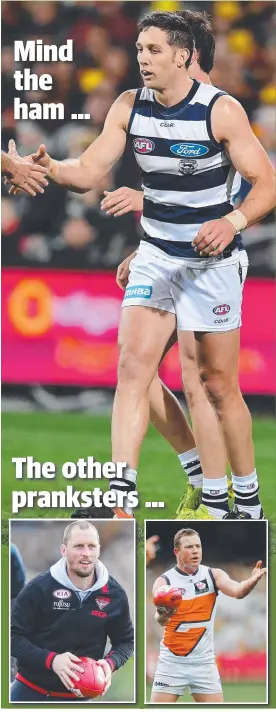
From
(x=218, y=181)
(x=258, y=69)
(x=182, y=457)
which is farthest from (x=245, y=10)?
(x=182, y=457)

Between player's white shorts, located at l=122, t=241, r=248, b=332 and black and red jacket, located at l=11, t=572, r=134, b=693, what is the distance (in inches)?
48.7

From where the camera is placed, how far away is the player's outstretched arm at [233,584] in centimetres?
486

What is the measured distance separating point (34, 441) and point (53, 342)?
0.86 m

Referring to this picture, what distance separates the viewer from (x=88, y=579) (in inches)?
191

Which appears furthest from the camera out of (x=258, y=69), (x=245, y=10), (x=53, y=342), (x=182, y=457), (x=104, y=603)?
(x=53, y=342)

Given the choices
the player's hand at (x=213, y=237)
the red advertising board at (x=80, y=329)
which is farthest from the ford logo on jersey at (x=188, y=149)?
the red advertising board at (x=80, y=329)

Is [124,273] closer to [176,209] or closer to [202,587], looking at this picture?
[176,209]

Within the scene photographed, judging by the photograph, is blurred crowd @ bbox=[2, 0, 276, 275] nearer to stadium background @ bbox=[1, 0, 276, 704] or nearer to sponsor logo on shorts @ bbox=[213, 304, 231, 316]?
stadium background @ bbox=[1, 0, 276, 704]

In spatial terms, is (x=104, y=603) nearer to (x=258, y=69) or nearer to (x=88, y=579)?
(x=88, y=579)

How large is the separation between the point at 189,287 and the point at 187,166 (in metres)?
0.53

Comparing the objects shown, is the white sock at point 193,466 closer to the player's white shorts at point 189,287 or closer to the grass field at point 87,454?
the grass field at point 87,454

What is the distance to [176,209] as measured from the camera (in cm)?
543

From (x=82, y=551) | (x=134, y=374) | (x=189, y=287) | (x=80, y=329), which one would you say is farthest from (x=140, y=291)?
(x=80, y=329)

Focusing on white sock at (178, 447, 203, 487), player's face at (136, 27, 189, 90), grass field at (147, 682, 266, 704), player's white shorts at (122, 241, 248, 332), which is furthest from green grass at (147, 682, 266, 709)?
player's face at (136, 27, 189, 90)
